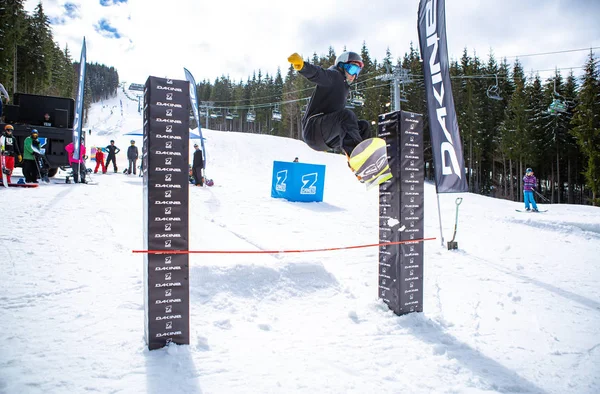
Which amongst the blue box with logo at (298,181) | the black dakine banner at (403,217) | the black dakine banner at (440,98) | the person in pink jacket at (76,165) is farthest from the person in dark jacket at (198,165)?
the black dakine banner at (403,217)

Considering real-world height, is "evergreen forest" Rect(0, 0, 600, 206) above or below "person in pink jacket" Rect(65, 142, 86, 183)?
above

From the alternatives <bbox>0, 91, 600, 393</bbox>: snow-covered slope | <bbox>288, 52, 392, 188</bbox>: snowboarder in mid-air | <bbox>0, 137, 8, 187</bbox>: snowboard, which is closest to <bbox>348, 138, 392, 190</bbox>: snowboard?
<bbox>288, 52, 392, 188</bbox>: snowboarder in mid-air

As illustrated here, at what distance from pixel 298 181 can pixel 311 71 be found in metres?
9.26

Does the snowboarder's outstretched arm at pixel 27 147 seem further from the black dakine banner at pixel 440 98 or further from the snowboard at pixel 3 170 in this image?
the black dakine banner at pixel 440 98

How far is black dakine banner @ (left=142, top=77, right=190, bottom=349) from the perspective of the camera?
3146 millimetres

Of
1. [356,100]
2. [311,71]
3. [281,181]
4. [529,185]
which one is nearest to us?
[311,71]

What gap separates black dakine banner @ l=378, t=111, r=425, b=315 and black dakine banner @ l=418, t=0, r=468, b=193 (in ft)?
7.02

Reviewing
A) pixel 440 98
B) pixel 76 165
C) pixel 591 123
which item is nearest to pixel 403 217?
pixel 440 98

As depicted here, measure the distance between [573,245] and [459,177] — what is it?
4663 millimetres

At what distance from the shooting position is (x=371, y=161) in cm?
424

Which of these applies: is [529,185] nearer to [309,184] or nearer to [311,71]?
[309,184]

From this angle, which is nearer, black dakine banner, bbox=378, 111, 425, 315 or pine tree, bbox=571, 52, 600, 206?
black dakine banner, bbox=378, 111, 425, 315

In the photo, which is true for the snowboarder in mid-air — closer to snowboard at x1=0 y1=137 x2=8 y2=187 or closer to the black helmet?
the black helmet

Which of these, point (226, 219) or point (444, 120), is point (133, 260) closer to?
point (226, 219)
